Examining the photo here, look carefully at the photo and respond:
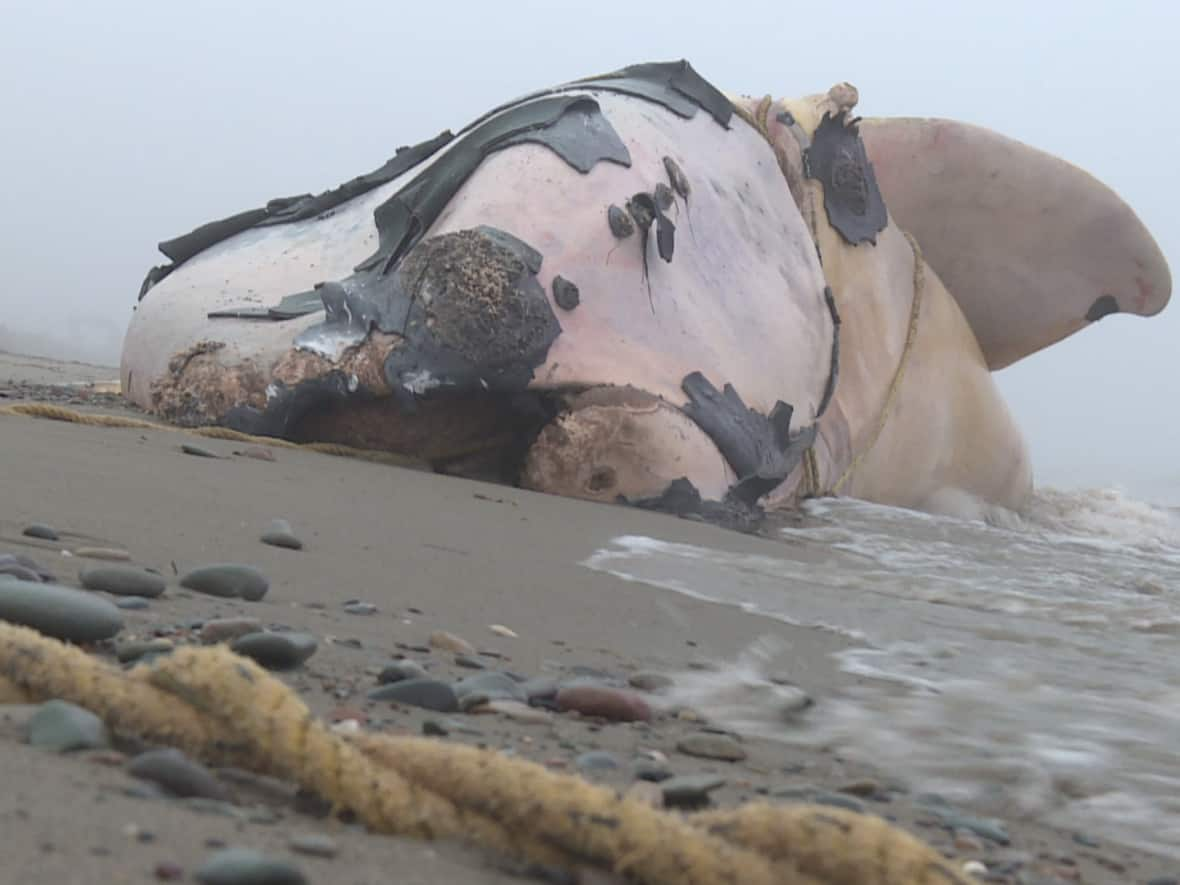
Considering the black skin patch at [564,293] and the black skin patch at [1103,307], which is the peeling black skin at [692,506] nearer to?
the black skin patch at [564,293]

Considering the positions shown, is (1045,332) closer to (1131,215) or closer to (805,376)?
(1131,215)

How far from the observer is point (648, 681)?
183 cm

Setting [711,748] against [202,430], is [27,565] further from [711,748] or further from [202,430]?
[202,430]

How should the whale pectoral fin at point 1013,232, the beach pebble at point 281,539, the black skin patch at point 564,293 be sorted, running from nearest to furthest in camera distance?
the beach pebble at point 281,539 → the black skin patch at point 564,293 → the whale pectoral fin at point 1013,232

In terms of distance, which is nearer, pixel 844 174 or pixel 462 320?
pixel 462 320

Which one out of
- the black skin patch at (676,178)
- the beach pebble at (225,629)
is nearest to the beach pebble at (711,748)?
the beach pebble at (225,629)

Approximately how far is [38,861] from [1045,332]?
7496mm

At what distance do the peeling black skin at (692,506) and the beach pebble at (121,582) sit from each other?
2.61 metres

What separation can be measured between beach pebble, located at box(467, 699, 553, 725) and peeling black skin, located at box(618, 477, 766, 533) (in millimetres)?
2742

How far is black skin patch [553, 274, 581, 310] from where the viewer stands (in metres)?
4.18

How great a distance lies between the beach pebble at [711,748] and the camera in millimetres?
1500

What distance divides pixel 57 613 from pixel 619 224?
3208 mm

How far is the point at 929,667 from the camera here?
2279 mm

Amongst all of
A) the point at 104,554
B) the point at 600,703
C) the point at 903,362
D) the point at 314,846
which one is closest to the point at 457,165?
the point at 903,362
